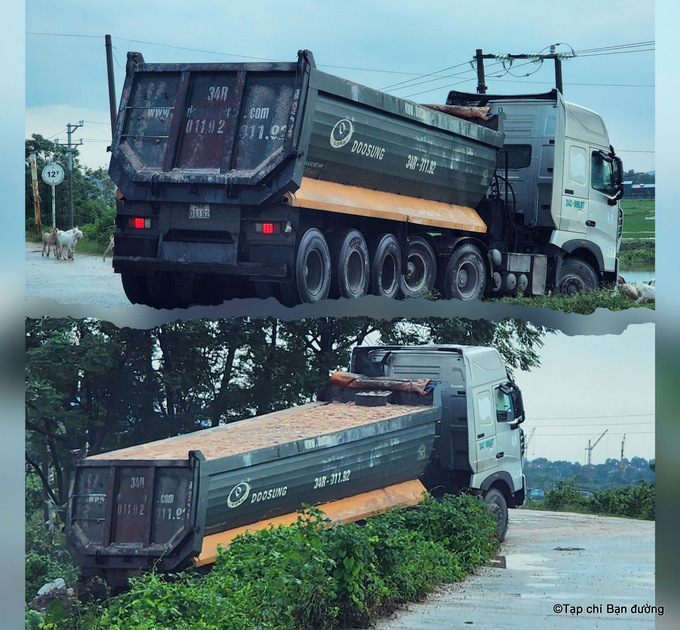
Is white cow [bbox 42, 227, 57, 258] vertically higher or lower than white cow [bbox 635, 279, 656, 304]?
higher

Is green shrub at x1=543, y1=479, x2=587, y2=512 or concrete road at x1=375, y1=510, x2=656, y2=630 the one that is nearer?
concrete road at x1=375, y1=510, x2=656, y2=630

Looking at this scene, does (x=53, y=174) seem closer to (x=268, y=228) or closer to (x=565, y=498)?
(x=268, y=228)

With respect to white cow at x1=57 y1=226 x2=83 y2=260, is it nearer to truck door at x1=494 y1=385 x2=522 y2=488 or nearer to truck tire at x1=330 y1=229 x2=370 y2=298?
truck tire at x1=330 y1=229 x2=370 y2=298

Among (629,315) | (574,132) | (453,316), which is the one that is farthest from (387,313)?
(574,132)

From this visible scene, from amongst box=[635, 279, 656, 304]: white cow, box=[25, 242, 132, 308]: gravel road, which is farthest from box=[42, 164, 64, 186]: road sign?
box=[635, 279, 656, 304]: white cow

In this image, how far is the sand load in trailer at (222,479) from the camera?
7004 mm

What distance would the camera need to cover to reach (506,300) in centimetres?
920

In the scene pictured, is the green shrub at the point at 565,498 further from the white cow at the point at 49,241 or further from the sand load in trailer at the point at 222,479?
the white cow at the point at 49,241

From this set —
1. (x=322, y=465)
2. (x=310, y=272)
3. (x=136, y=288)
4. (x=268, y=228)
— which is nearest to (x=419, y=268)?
(x=310, y=272)

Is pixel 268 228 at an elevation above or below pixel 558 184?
below

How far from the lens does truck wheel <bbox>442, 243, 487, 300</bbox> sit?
9.01 m

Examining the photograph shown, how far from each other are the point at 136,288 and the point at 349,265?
162 cm

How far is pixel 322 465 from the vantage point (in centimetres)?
754

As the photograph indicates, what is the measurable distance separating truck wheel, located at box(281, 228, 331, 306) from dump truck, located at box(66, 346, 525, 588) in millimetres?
583
